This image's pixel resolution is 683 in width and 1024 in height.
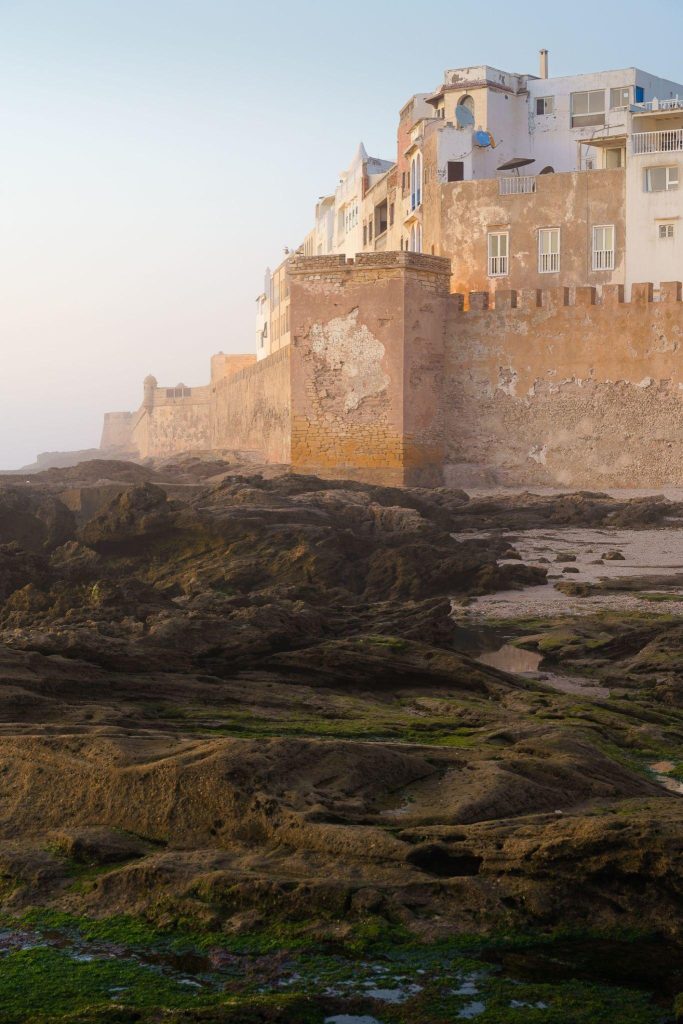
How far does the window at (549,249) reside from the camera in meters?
35.6

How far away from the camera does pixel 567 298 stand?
26.1m

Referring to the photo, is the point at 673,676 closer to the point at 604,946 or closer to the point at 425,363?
the point at 604,946

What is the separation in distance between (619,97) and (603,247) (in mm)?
13007

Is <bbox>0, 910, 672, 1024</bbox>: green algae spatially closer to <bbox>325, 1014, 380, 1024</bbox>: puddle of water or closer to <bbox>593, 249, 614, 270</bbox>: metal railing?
<bbox>325, 1014, 380, 1024</bbox>: puddle of water

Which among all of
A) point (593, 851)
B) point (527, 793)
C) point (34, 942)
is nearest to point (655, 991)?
point (593, 851)

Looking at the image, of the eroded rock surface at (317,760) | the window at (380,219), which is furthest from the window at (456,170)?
the eroded rock surface at (317,760)

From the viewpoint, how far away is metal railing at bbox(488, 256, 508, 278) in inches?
1417

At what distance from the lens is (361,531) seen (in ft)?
51.9

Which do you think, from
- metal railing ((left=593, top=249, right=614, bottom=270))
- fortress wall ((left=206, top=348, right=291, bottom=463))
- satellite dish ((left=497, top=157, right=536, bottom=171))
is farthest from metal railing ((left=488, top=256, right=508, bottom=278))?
satellite dish ((left=497, top=157, right=536, bottom=171))

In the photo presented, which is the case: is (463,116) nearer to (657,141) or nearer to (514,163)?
(514,163)

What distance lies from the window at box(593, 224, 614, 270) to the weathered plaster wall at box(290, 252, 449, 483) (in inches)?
416

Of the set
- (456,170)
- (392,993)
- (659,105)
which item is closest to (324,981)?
(392,993)

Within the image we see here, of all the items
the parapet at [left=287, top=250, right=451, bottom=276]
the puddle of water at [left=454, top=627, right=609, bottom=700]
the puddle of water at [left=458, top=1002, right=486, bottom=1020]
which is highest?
the parapet at [left=287, top=250, right=451, bottom=276]

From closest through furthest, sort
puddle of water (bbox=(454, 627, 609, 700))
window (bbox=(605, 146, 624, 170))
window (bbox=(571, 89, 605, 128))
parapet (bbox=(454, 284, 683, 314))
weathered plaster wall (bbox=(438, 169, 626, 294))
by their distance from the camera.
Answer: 1. puddle of water (bbox=(454, 627, 609, 700))
2. parapet (bbox=(454, 284, 683, 314))
3. weathered plaster wall (bbox=(438, 169, 626, 294))
4. window (bbox=(605, 146, 624, 170))
5. window (bbox=(571, 89, 605, 128))
